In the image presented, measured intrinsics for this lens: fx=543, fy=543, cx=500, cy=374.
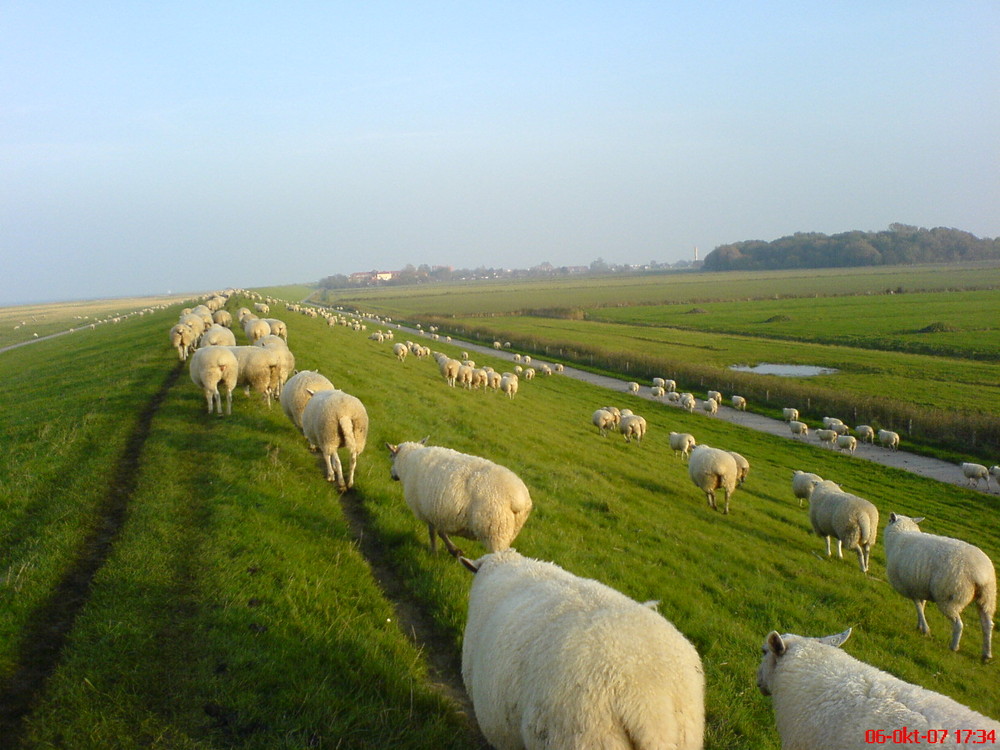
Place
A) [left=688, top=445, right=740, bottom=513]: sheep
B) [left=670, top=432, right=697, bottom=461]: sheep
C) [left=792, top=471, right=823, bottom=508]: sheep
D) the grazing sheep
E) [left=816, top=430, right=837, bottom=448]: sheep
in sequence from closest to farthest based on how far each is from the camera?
[left=688, top=445, right=740, bottom=513]: sheep
[left=792, top=471, right=823, bottom=508]: sheep
[left=670, top=432, right=697, bottom=461]: sheep
[left=816, top=430, right=837, bottom=448]: sheep
the grazing sheep

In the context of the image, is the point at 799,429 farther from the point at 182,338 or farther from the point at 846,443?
the point at 182,338

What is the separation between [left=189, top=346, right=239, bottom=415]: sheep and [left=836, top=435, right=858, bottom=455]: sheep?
3105 centimetres

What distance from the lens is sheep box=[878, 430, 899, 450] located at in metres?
31.2

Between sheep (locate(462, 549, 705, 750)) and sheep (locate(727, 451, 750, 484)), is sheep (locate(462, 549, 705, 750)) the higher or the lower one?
the higher one

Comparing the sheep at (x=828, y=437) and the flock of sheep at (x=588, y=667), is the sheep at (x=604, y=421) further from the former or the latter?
the flock of sheep at (x=588, y=667)

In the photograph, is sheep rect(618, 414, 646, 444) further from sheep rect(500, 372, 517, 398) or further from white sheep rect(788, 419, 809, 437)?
A: white sheep rect(788, 419, 809, 437)

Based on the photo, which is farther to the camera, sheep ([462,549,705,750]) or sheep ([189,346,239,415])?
sheep ([189,346,239,415])

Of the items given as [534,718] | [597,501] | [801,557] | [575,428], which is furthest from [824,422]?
[534,718]

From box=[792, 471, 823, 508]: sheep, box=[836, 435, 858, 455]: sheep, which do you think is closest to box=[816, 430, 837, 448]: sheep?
box=[836, 435, 858, 455]: sheep

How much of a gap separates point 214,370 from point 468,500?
9.33m

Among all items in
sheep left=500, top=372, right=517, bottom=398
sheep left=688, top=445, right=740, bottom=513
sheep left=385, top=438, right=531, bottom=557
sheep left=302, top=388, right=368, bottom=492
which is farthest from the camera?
sheep left=500, top=372, right=517, bottom=398

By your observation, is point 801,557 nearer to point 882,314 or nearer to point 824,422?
point 824,422

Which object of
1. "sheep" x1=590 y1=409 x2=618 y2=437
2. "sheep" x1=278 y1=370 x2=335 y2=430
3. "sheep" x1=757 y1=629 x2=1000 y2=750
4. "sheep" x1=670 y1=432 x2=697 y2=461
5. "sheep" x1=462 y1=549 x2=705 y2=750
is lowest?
"sheep" x1=670 y1=432 x2=697 y2=461

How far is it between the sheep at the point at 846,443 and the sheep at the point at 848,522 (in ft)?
57.9
